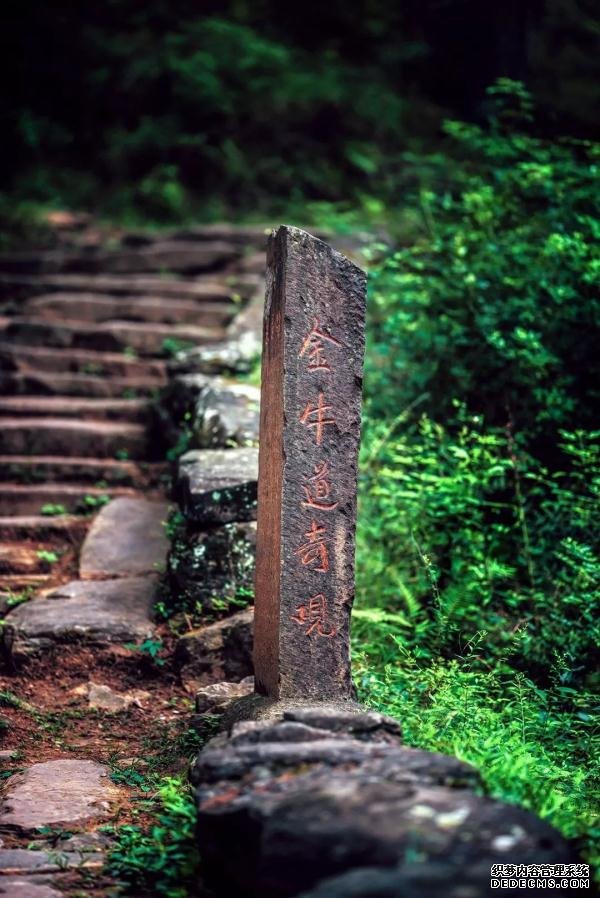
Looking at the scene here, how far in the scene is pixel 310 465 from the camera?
310 cm

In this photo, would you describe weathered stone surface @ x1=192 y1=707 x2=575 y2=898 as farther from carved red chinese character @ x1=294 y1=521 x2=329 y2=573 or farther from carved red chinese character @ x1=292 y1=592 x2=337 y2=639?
carved red chinese character @ x1=294 y1=521 x2=329 y2=573

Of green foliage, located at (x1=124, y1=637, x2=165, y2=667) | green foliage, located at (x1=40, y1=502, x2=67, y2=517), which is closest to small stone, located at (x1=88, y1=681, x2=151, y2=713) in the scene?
green foliage, located at (x1=124, y1=637, x2=165, y2=667)

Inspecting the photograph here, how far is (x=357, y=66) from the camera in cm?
1222

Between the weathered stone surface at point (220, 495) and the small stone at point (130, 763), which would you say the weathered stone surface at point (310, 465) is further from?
the weathered stone surface at point (220, 495)

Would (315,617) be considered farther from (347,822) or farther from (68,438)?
(68,438)

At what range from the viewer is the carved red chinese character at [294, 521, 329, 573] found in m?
3.08

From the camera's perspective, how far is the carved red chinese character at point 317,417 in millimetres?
3096

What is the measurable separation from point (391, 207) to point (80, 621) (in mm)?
7458

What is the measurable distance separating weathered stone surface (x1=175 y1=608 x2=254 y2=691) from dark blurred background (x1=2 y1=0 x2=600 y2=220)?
7586 millimetres

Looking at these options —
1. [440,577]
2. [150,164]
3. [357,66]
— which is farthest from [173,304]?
[357,66]

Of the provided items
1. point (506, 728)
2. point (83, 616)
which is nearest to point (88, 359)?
point (83, 616)

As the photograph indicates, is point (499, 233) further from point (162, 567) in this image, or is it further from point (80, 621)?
point (80, 621)

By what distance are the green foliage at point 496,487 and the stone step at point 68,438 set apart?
166 centimetres

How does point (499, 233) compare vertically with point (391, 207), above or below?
below
